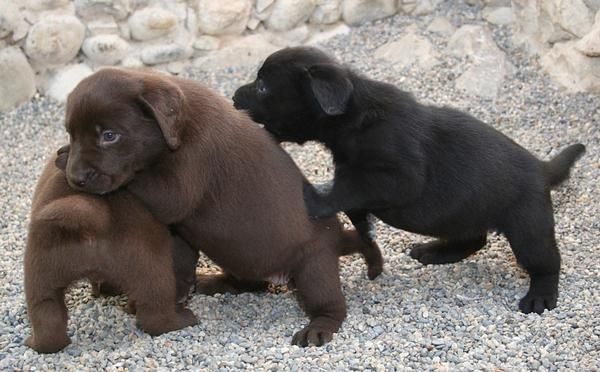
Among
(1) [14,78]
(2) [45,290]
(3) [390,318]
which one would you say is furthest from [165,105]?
(1) [14,78]

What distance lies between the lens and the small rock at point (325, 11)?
8766 mm

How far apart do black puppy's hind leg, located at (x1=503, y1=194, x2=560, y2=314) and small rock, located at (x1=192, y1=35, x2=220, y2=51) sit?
14.1ft

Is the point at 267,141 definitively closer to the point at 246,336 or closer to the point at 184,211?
the point at 184,211

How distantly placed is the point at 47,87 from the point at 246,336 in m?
4.36

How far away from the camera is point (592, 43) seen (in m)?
7.34

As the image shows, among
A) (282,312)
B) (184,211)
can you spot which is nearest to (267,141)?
(184,211)

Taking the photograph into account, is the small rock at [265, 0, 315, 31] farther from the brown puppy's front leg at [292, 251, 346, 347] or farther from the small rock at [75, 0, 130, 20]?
the brown puppy's front leg at [292, 251, 346, 347]

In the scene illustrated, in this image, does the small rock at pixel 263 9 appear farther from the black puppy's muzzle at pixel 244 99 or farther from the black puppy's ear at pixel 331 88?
the black puppy's ear at pixel 331 88

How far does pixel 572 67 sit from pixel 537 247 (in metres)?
3.32

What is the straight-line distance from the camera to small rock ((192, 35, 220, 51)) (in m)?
8.51

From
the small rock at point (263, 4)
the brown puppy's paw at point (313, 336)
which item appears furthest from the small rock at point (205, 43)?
the brown puppy's paw at point (313, 336)

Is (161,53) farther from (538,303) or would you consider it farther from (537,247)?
(538,303)

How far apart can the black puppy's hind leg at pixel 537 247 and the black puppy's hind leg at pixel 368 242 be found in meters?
0.83

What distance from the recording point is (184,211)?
184 inches
